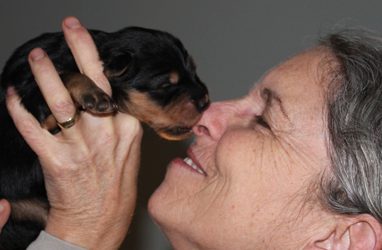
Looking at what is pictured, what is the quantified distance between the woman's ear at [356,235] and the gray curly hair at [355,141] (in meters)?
0.02

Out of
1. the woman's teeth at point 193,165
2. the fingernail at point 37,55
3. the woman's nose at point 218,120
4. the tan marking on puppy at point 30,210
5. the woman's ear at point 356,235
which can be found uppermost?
the fingernail at point 37,55

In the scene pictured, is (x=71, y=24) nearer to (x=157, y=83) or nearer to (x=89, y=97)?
(x=89, y=97)

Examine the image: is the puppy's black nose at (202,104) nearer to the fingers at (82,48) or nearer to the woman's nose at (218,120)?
the woman's nose at (218,120)

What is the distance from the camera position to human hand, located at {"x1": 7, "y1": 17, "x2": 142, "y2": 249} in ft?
4.06

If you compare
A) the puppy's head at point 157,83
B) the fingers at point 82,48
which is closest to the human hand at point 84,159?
the fingers at point 82,48

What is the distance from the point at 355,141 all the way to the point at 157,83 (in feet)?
2.26

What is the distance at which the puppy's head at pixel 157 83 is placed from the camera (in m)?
1.58

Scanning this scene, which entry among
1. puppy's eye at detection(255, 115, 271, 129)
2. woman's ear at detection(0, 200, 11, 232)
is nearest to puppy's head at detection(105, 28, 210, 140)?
puppy's eye at detection(255, 115, 271, 129)

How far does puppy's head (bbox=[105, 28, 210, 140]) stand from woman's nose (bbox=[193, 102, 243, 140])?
18 cm

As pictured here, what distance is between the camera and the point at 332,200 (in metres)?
1.12

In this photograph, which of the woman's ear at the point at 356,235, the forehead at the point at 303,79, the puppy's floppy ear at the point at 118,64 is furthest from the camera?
the puppy's floppy ear at the point at 118,64

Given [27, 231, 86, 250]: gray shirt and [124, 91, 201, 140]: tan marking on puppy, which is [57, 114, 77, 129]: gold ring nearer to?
[27, 231, 86, 250]: gray shirt

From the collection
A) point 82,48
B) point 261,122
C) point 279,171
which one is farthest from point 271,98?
point 82,48

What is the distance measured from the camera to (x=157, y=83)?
1627mm
